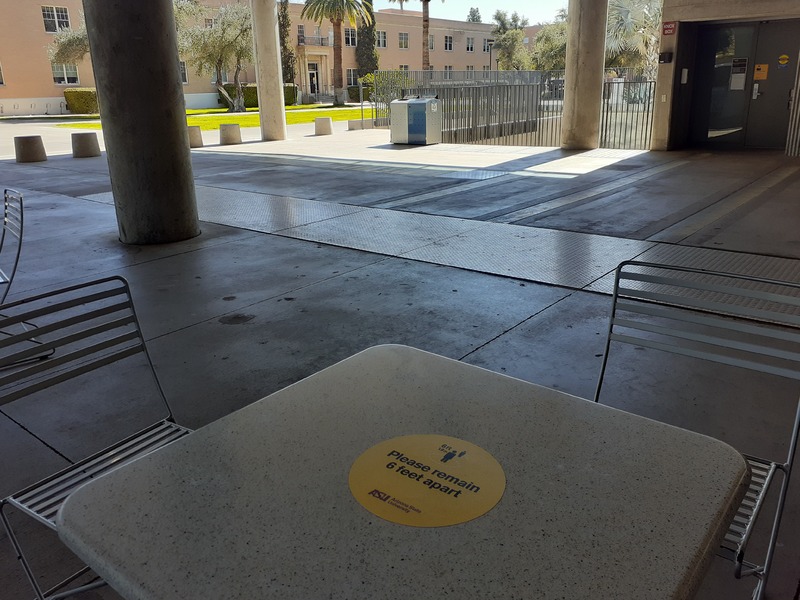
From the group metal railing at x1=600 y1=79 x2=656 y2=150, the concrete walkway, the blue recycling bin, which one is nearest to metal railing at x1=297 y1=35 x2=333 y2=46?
the blue recycling bin

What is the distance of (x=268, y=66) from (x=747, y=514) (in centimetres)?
1947

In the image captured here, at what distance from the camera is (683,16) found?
13.8 m

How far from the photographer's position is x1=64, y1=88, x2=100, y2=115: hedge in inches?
1537

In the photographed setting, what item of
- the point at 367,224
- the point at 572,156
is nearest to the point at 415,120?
the point at 572,156

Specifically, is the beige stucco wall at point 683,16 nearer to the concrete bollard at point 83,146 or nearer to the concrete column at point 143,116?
the concrete column at point 143,116

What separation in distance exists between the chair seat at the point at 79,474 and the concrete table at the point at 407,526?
586 mm

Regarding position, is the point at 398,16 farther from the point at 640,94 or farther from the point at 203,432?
the point at 203,432

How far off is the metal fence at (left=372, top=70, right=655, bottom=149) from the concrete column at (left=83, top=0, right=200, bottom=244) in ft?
40.5

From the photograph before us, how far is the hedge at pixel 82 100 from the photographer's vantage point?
3903 cm

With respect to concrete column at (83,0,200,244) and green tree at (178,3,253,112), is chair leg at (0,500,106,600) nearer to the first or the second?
concrete column at (83,0,200,244)

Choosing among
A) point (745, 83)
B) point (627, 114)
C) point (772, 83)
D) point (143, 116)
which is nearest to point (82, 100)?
point (627, 114)

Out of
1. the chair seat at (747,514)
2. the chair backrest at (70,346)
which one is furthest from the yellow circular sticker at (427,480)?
the chair backrest at (70,346)

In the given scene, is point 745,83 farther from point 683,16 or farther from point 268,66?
point 268,66

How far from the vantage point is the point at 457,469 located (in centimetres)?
172
